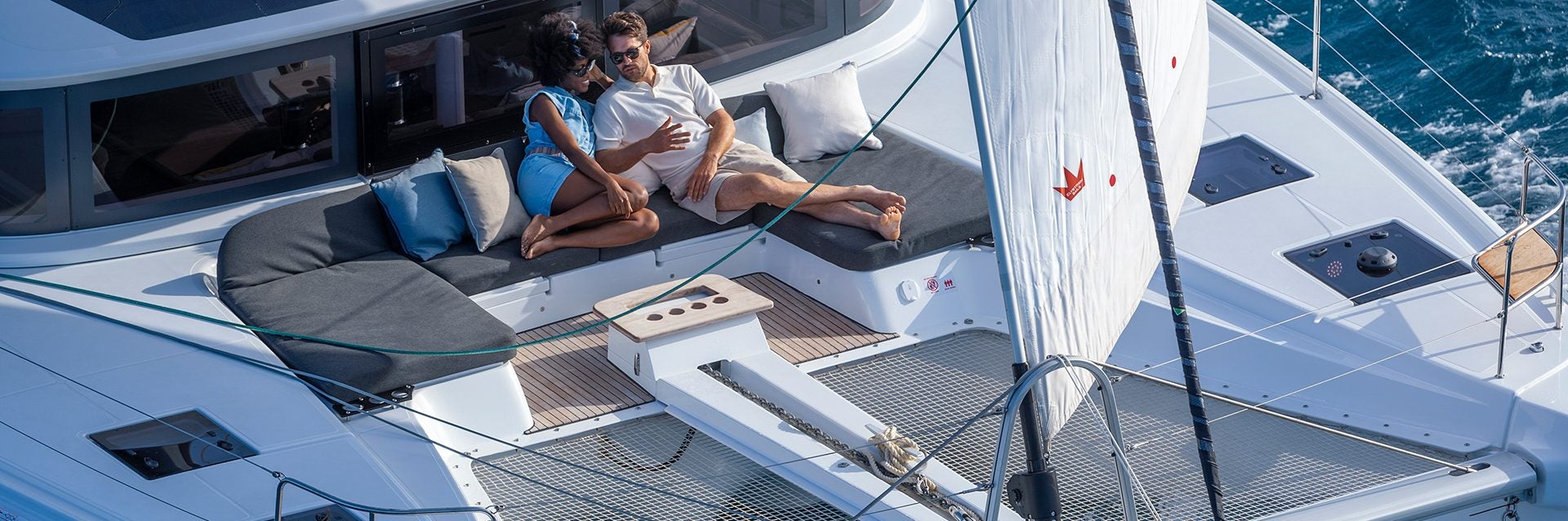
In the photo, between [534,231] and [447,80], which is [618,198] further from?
[447,80]

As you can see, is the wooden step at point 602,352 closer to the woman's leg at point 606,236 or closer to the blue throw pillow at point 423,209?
the woman's leg at point 606,236

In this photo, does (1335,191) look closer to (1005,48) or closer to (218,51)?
(1005,48)

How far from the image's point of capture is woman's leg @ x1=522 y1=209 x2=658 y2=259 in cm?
438

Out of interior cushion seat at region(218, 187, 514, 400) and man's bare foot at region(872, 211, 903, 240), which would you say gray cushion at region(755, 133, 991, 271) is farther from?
interior cushion seat at region(218, 187, 514, 400)

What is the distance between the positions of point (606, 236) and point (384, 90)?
2.99ft

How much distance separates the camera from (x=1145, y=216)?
3439 mm

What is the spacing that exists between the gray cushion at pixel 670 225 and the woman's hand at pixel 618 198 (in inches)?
2.2

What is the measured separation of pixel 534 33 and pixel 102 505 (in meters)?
1.69

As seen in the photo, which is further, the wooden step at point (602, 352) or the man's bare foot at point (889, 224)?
the man's bare foot at point (889, 224)

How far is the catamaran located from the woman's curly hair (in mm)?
261

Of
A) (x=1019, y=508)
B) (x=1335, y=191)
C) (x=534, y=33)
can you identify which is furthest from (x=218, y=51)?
(x=1335, y=191)

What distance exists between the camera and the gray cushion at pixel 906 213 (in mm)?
4598

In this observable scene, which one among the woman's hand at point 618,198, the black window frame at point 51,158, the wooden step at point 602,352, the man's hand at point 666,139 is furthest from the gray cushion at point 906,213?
the black window frame at point 51,158

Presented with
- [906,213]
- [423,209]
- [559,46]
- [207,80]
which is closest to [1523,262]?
[906,213]
